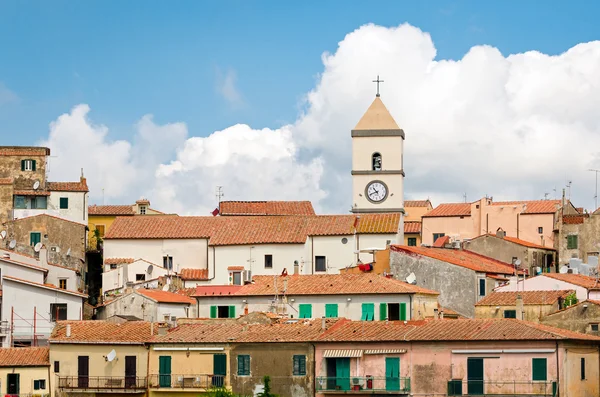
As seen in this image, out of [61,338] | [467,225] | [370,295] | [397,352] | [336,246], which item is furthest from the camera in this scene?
[467,225]

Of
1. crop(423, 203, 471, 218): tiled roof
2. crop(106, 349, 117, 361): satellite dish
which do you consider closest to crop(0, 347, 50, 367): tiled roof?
crop(106, 349, 117, 361): satellite dish

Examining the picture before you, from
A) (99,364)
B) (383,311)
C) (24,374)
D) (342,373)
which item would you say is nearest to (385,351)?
(342,373)

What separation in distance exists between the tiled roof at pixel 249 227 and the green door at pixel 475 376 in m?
30.2

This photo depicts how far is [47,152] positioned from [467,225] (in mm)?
28109

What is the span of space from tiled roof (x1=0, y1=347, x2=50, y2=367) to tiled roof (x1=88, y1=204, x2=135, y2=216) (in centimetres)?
3723

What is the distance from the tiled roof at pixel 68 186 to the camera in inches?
3578

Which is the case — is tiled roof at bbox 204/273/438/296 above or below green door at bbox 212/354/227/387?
above

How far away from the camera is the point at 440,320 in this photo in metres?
62.4

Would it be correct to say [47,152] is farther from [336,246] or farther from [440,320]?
[440,320]

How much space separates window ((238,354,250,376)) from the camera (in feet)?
198

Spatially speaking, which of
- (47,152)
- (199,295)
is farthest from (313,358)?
(47,152)

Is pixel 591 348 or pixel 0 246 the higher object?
pixel 0 246

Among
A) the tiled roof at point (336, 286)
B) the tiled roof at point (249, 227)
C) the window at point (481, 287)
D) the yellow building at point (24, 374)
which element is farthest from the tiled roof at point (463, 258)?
the yellow building at point (24, 374)

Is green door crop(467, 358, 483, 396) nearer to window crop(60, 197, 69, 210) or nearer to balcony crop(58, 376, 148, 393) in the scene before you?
balcony crop(58, 376, 148, 393)
